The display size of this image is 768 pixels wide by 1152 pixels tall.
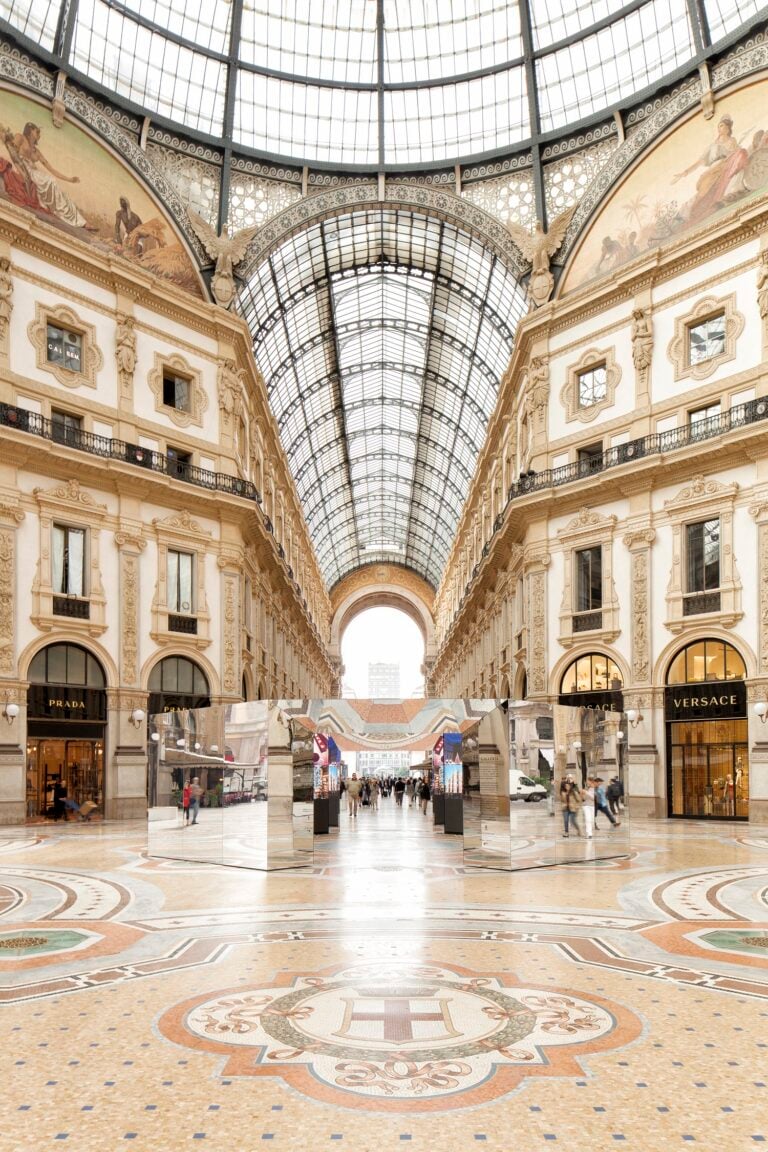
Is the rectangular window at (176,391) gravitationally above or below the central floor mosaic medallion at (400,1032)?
above

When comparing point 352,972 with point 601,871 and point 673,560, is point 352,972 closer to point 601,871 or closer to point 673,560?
point 601,871

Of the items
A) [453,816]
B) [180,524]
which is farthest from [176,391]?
[453,816]

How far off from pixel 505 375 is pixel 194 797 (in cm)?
2784

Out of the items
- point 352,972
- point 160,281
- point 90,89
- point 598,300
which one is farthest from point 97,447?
point 352,972

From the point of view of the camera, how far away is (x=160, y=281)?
33500 millimetres

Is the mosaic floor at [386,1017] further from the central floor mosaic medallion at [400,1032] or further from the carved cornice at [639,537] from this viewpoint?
the carved cornice at [639,537]

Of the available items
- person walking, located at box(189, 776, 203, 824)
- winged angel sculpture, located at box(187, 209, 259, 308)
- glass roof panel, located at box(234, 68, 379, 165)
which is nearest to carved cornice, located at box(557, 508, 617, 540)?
winged angel sculpture, located at box(187, 209, 259, 308)

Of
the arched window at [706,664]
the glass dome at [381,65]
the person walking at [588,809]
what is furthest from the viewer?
the glass dome at [381,65]

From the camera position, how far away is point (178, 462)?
33.6m

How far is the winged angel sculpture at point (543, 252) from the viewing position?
36.3 m

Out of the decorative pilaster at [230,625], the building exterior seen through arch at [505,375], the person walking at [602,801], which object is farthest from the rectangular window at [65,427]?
the person walking at [602,801]

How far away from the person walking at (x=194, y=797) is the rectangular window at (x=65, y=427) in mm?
15223

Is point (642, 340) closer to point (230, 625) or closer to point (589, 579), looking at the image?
point (589, 579)

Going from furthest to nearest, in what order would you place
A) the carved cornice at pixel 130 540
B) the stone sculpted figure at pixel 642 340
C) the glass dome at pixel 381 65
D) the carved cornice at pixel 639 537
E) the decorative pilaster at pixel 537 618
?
the decorative pilaster at pixel 537 618 < the glass dome at pixel 381 65 < the stone sculpted figure at pixel 642 340 < the carved cornice at pixel 639 537 < the carved cornice at pixel 130 540
